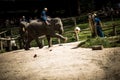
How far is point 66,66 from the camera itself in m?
10.2

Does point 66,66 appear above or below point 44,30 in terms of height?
below

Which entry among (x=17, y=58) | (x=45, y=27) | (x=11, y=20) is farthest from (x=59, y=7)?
(x=17, y=58)

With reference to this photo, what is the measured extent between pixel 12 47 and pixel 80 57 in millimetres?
8418

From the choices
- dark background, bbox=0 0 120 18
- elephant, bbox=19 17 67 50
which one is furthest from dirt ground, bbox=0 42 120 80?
dark background, bbox=0 0 120 18

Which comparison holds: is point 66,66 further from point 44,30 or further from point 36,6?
point 36,6

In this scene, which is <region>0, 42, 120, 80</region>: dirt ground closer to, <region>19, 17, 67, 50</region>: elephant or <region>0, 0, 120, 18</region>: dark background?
<region>19, 17, 67, 50</region>: elephant

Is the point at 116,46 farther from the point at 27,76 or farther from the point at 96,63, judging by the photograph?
the point at 27,76

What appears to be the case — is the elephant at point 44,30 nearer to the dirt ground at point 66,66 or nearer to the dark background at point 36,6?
the dirt ground at point 66,66

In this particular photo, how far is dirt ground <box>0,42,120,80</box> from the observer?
9.09 meters

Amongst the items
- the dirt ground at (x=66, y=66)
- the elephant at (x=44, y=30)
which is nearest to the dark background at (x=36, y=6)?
the elephant at (x=44, y=30)

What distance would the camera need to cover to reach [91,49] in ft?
41.3

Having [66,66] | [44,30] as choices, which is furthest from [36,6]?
[66,66]

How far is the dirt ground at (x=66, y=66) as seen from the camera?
9.09 metres

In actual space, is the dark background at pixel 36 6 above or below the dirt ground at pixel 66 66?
above
